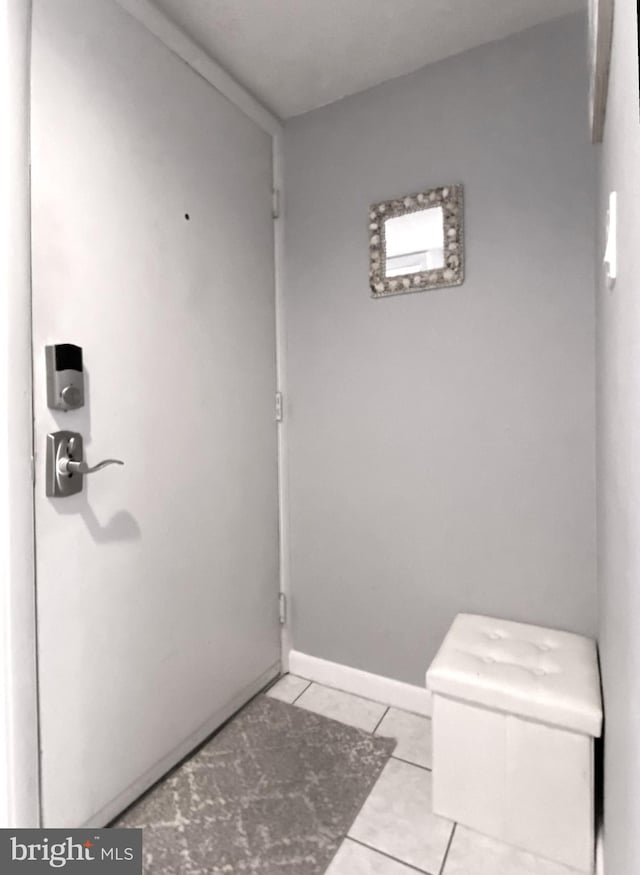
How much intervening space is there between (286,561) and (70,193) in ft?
5.24

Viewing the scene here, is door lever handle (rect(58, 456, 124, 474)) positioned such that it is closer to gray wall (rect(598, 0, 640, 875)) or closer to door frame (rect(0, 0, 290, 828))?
door frame (rect(0, 0, 290, 828))

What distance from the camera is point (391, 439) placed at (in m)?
1.83

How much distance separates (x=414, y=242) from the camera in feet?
5.71

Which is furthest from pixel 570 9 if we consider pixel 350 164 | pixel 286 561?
pixel 286 561

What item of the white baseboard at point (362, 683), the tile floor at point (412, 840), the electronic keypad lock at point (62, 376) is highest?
the electronic keypad lock at point (62, 376)

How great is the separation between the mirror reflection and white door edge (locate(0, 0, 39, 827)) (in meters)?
1.21

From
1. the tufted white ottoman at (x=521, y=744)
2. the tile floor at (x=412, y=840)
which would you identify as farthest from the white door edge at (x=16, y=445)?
the tufted white ottoman at (x=521, y=744)

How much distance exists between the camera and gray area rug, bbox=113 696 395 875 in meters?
1.21

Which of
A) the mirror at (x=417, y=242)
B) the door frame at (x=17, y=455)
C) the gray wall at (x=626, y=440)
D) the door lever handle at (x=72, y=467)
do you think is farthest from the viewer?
the mirror at (x=417, y=242)

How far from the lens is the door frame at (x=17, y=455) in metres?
1.05

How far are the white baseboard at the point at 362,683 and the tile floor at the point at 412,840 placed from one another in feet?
0.51

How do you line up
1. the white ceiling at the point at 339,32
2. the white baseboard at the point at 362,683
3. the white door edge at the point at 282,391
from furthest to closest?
the white door edge at the point at 282,391 → the white baseboard at the point at 362,683 → the white ceiling at the point at 339,32

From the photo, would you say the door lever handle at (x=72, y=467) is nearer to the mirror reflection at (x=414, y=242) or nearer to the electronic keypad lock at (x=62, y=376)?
the electronic keypad lock at (x=62, y=376)

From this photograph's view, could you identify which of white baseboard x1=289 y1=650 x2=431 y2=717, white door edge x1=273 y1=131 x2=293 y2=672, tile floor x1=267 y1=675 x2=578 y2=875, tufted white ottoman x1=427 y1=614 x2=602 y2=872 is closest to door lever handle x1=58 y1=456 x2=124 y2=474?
white door edge x1=273 y1=131 x2=293 y2=672
